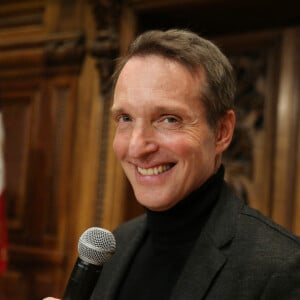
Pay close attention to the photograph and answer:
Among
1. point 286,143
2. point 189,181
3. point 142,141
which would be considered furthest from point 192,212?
point 286,143

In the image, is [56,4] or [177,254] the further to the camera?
[56,4]

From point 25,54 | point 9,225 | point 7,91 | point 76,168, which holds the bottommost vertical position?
point 9,225

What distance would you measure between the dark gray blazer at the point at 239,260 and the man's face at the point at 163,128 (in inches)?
4.6

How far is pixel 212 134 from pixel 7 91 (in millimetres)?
2289

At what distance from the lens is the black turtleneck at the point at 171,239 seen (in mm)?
1310

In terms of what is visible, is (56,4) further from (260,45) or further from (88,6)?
(260,45)

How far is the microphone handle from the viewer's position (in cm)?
107

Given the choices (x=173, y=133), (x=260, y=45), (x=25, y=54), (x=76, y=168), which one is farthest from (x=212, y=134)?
(x=25, y=54)

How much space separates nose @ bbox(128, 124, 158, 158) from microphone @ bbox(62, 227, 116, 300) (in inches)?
8.6

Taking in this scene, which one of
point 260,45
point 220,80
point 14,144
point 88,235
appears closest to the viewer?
point 88,235

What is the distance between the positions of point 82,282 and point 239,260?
0.36 metres

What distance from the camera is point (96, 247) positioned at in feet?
3.68

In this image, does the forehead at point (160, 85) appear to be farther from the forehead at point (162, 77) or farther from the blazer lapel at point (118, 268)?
the blazer lapel at point (118, 268)

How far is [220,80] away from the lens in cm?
129
